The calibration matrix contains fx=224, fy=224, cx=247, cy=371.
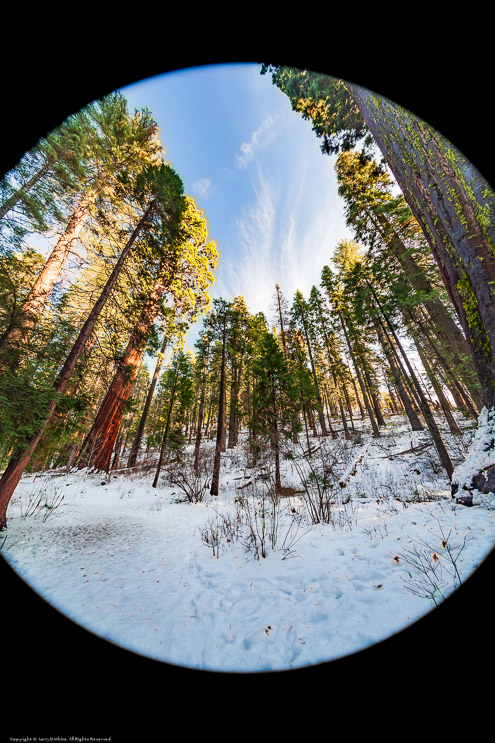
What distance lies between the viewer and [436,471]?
9.23 m

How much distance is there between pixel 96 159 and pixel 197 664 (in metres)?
12.4

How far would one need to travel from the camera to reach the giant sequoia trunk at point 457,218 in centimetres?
301

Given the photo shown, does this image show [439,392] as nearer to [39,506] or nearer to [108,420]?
[108,420]

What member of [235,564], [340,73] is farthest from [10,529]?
[340,73]

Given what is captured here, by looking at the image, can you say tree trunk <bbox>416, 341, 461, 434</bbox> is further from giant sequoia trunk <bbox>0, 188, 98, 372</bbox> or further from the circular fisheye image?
giant sequoia trunk <bbox>0, 188, 98, 372</bbox>

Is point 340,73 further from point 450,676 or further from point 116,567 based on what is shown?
point 116,567

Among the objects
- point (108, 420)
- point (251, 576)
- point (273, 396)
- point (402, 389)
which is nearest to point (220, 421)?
point (273, 396)

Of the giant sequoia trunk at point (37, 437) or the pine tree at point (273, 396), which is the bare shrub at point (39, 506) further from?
the pine tree at point (273, 396)

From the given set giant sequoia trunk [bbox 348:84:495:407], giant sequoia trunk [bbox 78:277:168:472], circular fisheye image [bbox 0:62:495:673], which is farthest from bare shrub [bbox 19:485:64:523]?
giant sequoia trunk [bbox 348:84:495:407]

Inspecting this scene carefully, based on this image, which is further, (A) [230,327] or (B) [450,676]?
(A) [230,327]

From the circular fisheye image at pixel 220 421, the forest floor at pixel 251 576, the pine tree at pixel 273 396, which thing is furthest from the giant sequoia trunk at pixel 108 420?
the pine tree at pixel 273 396

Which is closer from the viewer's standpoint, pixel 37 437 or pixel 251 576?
pixel 251 576

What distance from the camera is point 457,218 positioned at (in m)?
3.26

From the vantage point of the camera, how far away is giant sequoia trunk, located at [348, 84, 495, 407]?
118 inches
